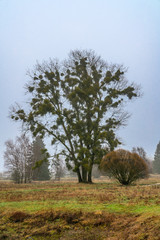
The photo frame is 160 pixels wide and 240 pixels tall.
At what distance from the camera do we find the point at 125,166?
17.0 m

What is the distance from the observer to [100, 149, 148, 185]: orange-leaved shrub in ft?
55.5

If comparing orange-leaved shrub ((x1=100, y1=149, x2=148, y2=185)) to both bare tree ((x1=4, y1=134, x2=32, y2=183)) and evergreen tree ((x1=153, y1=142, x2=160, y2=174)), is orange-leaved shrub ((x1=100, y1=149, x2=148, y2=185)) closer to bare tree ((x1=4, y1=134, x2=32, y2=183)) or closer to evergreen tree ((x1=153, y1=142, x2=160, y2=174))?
bare tree ((x1=4, y1=134, x2=32, y2=183))

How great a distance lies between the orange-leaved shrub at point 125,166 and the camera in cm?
1691

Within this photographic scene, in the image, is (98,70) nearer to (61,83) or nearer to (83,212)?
(61,83)

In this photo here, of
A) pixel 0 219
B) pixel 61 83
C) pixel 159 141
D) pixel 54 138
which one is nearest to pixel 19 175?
pixel 54 138

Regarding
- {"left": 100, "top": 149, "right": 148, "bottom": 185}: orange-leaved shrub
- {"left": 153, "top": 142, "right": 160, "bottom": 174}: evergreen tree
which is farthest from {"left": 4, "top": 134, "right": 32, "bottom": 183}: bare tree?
{"left": 153, "top": 142, "right": 160, "bottom": 174}: evergreen tree

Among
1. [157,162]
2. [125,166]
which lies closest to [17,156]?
[125,166]

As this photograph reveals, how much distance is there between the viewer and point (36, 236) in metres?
4.42

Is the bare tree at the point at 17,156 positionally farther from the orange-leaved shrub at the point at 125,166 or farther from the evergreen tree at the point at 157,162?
the evergreen tree at the point at 157,162

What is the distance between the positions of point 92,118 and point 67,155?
4890mm

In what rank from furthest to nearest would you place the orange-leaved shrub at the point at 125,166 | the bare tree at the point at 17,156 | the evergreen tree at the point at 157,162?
the evergreen tree at the point at 157,162, the bare tree at the point at 17,156, the orange-leaved shrub at the point at 125,166

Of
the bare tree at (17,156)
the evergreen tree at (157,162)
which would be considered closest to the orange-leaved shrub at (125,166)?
the bare tree at (17,156)

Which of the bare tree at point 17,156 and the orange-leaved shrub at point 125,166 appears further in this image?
the bare tree at point 17,156

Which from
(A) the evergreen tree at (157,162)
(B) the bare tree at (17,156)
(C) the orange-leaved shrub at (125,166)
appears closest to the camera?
(C) the orange-leaved shrub at (125,166)
